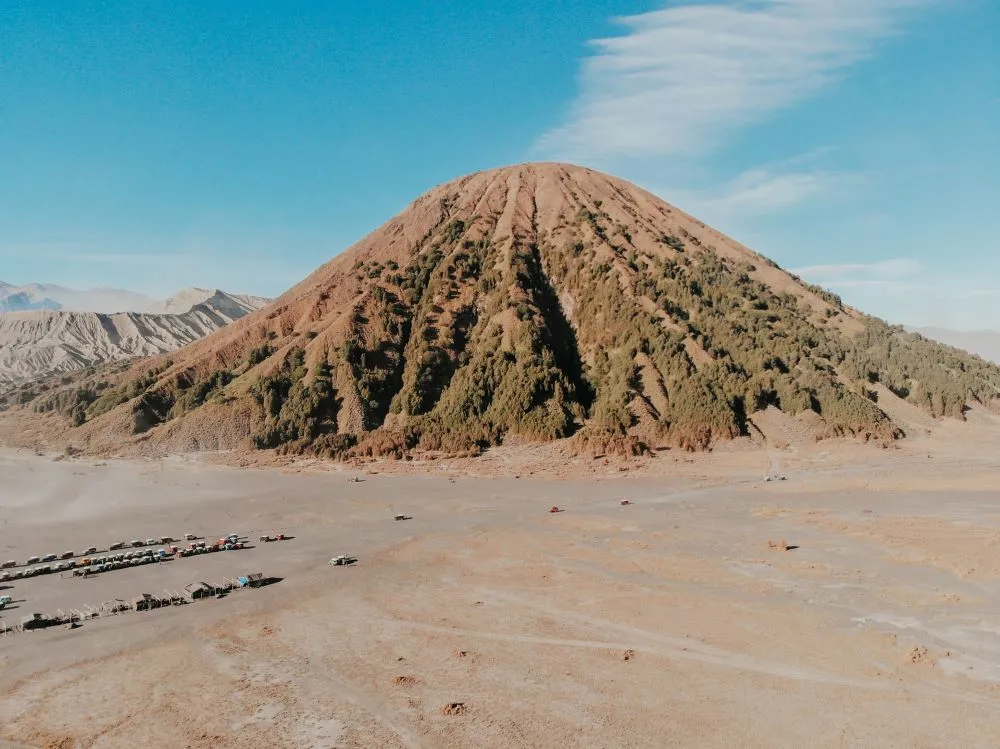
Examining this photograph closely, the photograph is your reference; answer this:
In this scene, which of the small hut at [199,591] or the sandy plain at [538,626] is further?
the small hut at [199,591]

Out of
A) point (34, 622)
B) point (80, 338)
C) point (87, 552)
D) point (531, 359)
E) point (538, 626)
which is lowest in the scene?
point (538, 626)

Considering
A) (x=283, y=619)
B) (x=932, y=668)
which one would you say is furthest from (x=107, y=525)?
(x=932, y=668)

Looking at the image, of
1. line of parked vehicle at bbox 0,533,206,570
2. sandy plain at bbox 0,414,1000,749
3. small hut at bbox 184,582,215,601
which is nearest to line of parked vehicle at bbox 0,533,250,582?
line of parked vehicle at bbox 0,533,206,570

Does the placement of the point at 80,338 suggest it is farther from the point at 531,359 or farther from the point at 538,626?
the point at 538,626

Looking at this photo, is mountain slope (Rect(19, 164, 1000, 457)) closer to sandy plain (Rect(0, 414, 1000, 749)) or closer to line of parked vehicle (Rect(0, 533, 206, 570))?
sandy plain (Rect(0, 414, 1000, 749))

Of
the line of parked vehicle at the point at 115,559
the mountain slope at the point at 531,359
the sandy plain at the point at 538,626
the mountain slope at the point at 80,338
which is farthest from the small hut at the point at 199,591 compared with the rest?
the mountain slope at the point at 80,338

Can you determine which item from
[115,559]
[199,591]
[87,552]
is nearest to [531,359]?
[115,559]

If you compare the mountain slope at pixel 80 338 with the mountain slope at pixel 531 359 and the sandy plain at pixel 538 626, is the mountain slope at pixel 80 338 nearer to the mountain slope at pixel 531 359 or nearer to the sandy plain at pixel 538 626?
the mountain slope at pixel 531 359

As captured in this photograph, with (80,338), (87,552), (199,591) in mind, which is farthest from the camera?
(80,338)
